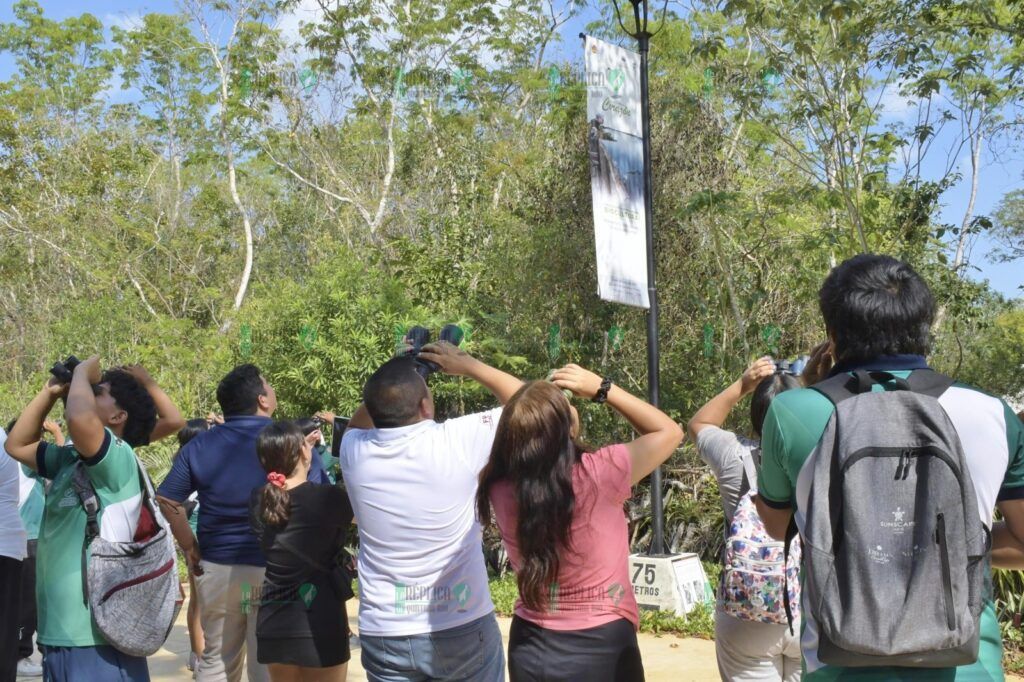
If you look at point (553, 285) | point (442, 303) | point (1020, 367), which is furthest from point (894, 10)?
point (1020, 367)

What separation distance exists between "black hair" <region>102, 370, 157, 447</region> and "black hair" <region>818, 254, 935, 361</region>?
2886mm

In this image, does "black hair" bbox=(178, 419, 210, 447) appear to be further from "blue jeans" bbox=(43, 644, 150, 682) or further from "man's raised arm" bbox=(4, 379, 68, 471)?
"blue jeans" bbox=(43, 644, 150, 682)

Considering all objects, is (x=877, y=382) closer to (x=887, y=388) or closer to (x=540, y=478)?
(x=887, y=388)

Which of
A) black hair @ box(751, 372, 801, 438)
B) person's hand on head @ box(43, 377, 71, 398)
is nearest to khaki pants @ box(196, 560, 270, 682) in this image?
person's hand on head @ box(43, 377, 71, 398)

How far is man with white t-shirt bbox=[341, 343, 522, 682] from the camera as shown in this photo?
3.28m

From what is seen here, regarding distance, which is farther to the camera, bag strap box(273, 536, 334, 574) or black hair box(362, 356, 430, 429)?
bag strap box(273, 536, 334, 574)

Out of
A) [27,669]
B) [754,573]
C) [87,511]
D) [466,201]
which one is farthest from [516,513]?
[466,201]

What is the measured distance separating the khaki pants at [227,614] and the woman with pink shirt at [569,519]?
2.02 meters

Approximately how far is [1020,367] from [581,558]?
16.1m

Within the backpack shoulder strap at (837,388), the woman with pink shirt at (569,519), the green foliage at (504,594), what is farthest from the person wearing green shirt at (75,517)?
the green foliage at (504,594)

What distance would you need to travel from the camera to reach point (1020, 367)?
55.0 ft

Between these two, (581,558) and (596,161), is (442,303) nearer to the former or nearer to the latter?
(596,161)

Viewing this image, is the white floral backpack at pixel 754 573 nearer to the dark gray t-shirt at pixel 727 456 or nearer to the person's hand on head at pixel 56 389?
the dark gray t-shirt at pixel 727 456

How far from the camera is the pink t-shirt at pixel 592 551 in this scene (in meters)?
2.88
